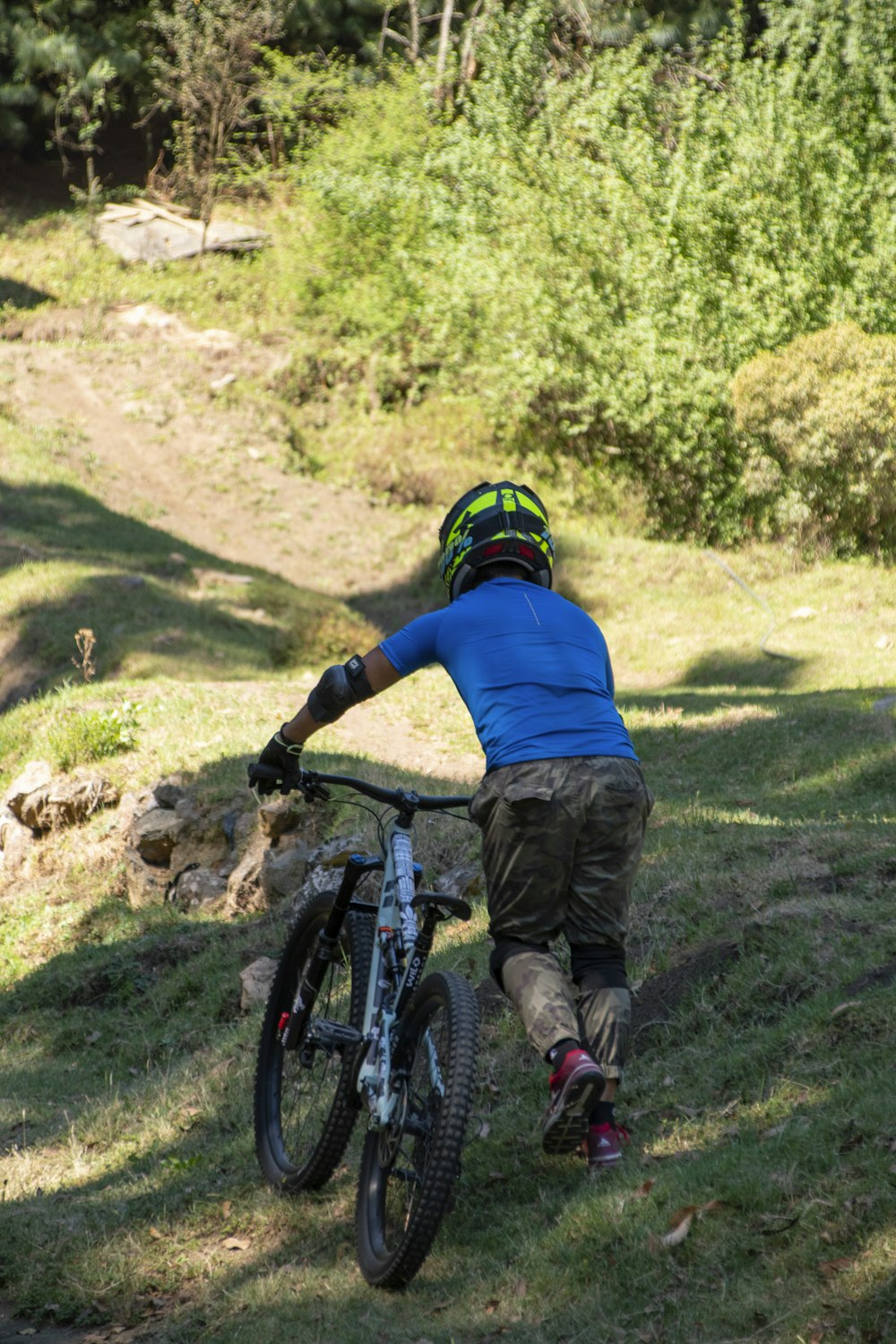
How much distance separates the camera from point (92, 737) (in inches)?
418

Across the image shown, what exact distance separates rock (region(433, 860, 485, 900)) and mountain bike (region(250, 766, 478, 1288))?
243cm

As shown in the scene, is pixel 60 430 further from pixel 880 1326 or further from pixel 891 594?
pixel 880 1326

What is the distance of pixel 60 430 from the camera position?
890 inches

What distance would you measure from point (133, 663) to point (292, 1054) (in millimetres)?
8698

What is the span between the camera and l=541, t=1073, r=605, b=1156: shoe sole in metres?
3.59

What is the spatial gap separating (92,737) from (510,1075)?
630 cm

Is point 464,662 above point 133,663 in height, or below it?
above

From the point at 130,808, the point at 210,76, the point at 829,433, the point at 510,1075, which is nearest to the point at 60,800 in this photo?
the point at 130,808

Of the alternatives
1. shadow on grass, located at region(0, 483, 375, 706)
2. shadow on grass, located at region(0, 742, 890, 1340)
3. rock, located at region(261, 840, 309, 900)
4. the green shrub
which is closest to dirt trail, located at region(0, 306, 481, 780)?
shadow on grass, located at region(0, 483, 375, 706)

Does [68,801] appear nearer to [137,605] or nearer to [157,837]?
[157,837]

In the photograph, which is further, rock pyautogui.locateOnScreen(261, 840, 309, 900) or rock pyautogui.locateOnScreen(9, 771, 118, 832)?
rock pyautogui.locateOnScreen(9, 771, 118, 832)

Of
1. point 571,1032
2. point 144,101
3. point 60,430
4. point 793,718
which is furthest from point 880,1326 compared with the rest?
point 144,101

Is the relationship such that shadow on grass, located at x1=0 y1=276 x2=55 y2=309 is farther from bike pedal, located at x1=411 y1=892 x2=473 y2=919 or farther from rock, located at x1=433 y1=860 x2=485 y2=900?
bike pedal, located at x1=411 y1=892 x2=473 y2=919

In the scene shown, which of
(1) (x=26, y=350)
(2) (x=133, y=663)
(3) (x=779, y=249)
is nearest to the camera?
(2) (x=133, y=663)
